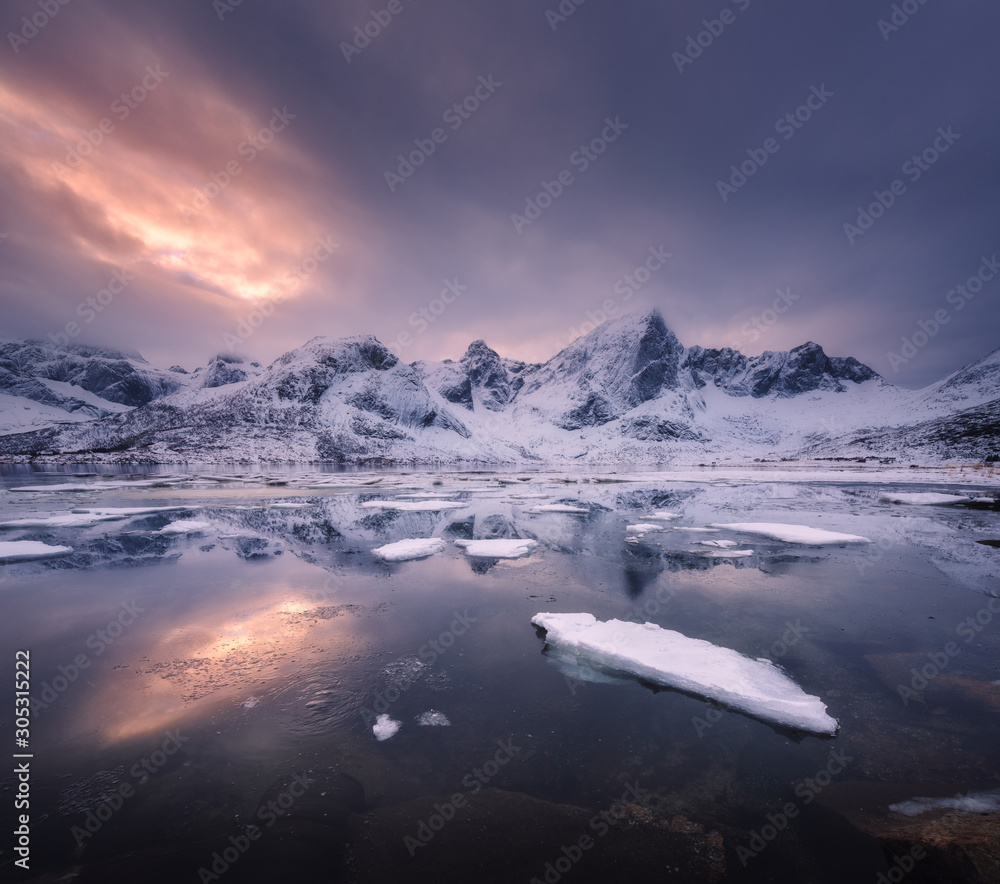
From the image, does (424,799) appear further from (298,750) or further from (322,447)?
(322,447)

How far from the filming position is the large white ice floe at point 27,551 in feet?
44.9

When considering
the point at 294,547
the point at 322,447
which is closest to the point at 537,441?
the point at 322,447

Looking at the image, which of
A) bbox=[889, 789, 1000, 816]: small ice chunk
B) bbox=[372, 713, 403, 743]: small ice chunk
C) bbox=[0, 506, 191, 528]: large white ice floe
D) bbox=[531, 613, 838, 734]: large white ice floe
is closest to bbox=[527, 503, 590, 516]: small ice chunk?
bbox=[531, 613, 838, 734]: large white ice floe

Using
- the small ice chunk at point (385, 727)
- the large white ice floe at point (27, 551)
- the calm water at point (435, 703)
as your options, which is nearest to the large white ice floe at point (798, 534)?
the calm water at point (435, 703)

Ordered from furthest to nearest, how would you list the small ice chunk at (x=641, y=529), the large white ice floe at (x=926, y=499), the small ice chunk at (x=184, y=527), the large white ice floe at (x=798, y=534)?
1. the large white ice floe at (x=926, y=499)
2. the small ice chunk at (x=641, y=529)
3. the small ice chunk at (x=184, y=527)
4. the large white ice floe at (x=798, y=534)

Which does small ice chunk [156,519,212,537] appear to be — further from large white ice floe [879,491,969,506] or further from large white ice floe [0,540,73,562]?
large white ice floe [879,491,969,506]

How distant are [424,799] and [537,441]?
479ft

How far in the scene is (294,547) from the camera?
15.9 m
